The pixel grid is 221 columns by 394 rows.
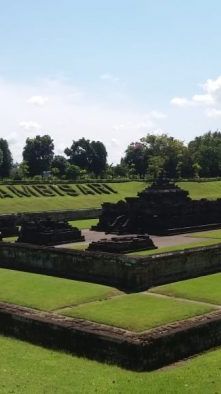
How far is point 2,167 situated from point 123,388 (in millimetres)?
69452

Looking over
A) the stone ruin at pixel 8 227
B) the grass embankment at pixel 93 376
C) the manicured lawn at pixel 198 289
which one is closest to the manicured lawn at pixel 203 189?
the stone ruin at pixel 8 227

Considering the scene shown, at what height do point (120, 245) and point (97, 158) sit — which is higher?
point (97, 158)

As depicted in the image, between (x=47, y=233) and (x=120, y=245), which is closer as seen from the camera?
(x=120, y=245)

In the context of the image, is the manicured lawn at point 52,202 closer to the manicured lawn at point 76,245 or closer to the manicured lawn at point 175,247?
the manicured lawn at point 76,245

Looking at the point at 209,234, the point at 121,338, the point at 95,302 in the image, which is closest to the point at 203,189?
the point at 209,234

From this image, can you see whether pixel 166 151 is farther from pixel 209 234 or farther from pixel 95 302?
pixel 95 302

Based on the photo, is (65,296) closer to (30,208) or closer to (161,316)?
(161,316)

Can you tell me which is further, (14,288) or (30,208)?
(30,208)

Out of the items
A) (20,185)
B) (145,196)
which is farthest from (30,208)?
(145,196)

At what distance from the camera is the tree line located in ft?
223

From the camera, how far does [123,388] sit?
823cm

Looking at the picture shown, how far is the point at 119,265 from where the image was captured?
15.0m

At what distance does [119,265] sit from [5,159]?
63986mm

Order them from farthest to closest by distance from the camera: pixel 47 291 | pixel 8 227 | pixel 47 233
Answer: pixel 8 227
pixel 47 233
pixel 47 291
